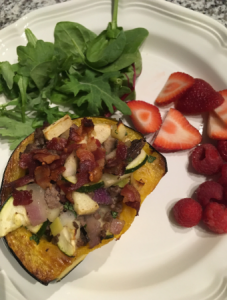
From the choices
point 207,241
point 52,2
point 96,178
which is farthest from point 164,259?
point 52,2

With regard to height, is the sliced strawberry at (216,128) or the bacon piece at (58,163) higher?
the bacon piece at (58,163)

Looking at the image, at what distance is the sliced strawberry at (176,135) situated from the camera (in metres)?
1.80

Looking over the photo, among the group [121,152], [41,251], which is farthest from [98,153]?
[41,251]

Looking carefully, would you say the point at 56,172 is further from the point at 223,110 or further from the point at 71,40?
the point at 223,110

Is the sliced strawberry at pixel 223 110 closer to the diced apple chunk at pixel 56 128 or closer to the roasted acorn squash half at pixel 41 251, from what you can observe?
the roasted acorn squash half at pixel 41 251

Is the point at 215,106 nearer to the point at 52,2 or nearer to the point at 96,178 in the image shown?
the point at 96,178

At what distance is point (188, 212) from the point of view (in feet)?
5.35

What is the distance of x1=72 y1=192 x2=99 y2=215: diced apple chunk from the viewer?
1.30m

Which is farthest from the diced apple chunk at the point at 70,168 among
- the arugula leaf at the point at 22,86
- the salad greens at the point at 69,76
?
the arugula leaf at the point at 22,86

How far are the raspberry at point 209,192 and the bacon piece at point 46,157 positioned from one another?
101 centimetres

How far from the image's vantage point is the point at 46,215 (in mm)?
1345

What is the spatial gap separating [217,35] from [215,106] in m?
0.53

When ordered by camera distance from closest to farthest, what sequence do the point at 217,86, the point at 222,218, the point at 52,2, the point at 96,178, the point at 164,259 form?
the point at 96,178
the point at 222,218
the point at 164,259
the point at 217,86
the point at 52,2

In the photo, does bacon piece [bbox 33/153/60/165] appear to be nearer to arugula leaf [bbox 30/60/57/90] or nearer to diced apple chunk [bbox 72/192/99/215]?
diced apple chunk [bbox 72/192/99/215]
